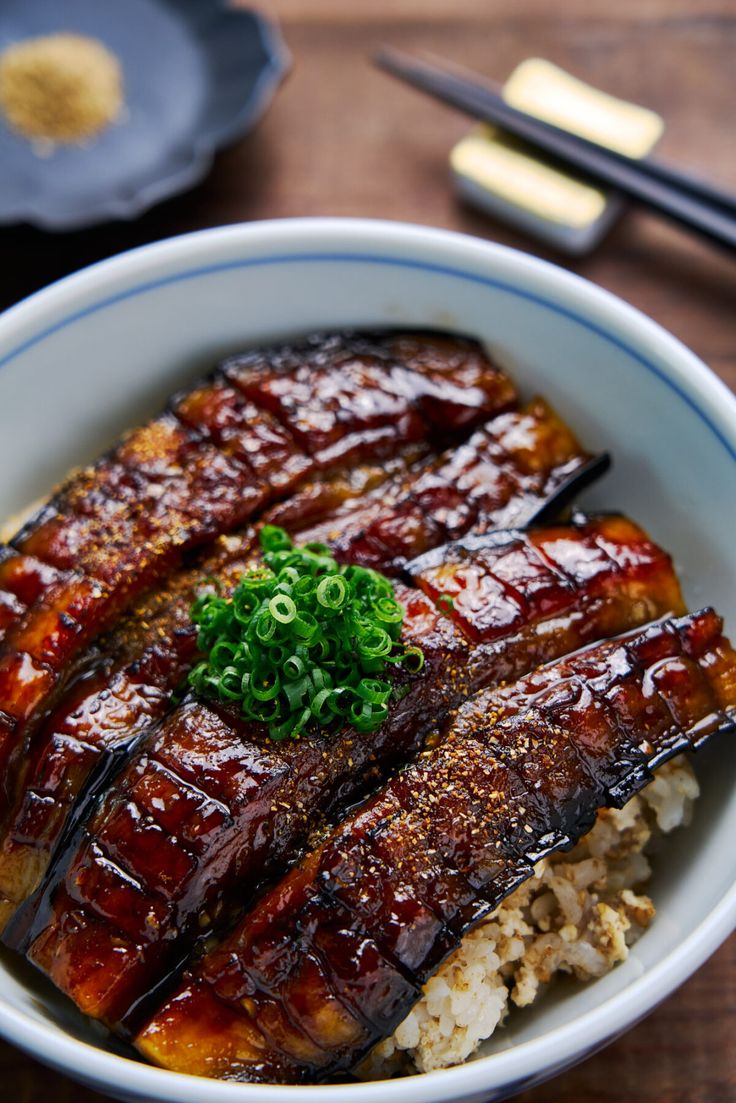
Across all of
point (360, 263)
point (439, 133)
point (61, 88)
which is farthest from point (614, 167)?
point (61, 88)

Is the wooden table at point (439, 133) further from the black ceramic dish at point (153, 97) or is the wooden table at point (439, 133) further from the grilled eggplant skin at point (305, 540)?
the grilled eggplant skin at point (305, 540)

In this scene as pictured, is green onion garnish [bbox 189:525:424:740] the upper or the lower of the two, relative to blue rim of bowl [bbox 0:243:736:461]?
lower

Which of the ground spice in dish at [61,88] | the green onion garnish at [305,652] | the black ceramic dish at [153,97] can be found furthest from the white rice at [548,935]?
the ground spice in dish at [61,88]

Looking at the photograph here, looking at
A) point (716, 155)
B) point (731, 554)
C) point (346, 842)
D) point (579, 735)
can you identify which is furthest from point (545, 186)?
point (346, 842)

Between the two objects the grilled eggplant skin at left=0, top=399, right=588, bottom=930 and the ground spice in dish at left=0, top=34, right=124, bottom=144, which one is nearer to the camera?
the grilled eggplant skin at left=0, top=399, right=588, bottom=930

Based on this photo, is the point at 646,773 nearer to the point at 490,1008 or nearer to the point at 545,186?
the point at 490,1008

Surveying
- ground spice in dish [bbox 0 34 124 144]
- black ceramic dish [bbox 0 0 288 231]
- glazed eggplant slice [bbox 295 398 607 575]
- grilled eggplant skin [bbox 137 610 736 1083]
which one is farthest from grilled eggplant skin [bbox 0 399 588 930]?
ground spice in dish [bbox 0 34 124 144]

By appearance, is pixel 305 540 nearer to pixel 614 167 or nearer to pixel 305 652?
pixel 305 652

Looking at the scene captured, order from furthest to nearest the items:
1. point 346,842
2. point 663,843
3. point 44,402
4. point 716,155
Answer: point 716,155
point 44,402
point 663,843
point 346,842

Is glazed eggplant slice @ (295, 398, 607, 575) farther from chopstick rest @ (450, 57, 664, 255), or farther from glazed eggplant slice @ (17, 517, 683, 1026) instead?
chopstick rest @ (450, 57, 664, 255)
